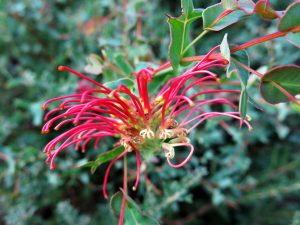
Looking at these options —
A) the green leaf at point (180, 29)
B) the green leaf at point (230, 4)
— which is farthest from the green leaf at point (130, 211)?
the green leaf at point (230, 4)

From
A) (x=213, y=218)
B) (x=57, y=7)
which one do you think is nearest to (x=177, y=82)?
(x=213, y=218)

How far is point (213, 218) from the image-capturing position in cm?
147

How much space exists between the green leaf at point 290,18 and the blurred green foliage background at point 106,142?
22.8 inches

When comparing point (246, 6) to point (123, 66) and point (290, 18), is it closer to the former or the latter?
point (290, 18)

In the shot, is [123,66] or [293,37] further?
[123,66]

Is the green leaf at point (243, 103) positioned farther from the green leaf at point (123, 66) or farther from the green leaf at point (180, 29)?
the green leaf at point (123, 66)

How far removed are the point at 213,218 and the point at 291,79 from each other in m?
1.01

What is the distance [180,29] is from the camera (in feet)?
2.03

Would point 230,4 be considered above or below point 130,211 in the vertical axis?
above

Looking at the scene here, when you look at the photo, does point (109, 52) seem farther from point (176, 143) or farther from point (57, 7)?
point (57, 7)

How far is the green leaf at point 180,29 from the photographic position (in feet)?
1.99

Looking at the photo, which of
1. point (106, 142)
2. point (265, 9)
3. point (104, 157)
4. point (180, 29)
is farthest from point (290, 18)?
point (106, 142)

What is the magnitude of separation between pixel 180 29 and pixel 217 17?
0.06m

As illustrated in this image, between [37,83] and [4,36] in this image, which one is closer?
[37,83]
